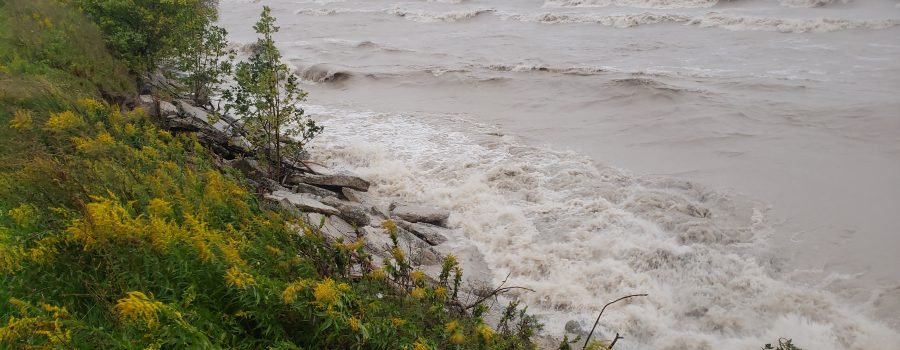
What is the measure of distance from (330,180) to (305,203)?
6.58 feet

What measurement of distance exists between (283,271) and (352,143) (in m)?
9.73

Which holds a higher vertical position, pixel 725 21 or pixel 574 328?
pixel 725 21

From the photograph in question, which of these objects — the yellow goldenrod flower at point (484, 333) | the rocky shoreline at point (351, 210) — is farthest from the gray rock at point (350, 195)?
the yellow goldenrod flower at point (484, 333)

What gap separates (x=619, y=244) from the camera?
26.8 feet

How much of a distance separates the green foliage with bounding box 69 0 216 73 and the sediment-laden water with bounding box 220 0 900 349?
163 inches

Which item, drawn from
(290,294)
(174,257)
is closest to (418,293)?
(290,294)

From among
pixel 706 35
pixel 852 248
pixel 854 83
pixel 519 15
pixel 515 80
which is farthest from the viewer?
pixel 519 15

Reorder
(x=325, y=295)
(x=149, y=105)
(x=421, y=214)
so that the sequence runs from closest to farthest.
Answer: (x=325, y=295) → (x=421, y=214) → (x=149, y=105)

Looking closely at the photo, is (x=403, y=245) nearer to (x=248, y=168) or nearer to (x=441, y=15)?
(x=248, y=168)

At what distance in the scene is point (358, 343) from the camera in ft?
11.1

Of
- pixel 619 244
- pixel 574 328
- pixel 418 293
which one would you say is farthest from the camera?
pixel 619 244

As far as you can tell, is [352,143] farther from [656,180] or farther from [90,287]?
[90,287]

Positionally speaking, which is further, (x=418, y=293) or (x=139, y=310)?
(x=418, y=293)

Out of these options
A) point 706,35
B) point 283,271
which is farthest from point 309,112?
point 706,35
